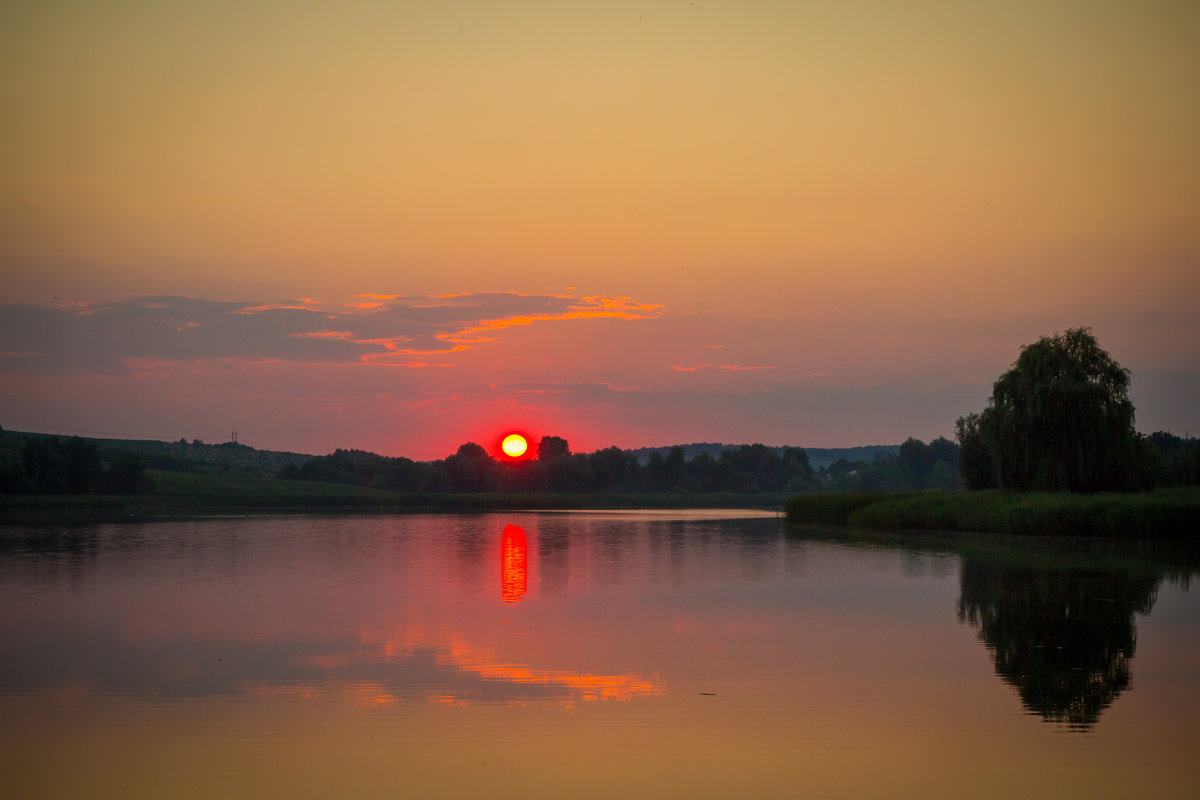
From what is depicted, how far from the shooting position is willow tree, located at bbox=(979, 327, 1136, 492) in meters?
46.2

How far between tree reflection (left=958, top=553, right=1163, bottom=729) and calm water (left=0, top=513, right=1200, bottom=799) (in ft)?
0.27

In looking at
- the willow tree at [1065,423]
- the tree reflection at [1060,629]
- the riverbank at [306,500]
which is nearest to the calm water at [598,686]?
the tree reflection at [1060,629]

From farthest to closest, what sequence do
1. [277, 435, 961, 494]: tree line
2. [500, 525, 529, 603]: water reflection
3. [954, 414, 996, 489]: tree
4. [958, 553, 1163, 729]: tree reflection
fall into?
1. [277, 435, 961, 494]: tree line
2. [954, 414, 996, 489]: tree
3. [500, 525, 529, 603]: water reflection
4. [958, 553, 1163, 729]: tree reflection

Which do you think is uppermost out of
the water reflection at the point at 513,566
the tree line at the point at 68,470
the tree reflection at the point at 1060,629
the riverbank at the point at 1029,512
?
the tree line at the point at 68,470

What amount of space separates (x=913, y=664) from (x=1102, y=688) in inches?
94.2

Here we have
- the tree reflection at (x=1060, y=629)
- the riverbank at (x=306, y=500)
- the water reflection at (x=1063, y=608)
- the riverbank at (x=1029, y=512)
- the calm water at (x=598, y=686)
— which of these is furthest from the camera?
the riverbank at (x=306, y=500)

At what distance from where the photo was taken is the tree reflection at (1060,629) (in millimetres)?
12453

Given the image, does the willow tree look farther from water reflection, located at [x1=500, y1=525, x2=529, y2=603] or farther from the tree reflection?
water reflection, located at [x1=500, y1=525, x2=529, y2=603]

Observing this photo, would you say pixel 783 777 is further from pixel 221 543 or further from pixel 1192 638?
pixel 221 543

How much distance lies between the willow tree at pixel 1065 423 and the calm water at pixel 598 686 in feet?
66.3

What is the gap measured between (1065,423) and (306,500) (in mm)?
80923

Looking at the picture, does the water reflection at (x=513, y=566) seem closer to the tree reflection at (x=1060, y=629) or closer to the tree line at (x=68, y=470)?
the tree reflection at (x=1060, y=629)

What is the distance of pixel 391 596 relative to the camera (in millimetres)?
22422

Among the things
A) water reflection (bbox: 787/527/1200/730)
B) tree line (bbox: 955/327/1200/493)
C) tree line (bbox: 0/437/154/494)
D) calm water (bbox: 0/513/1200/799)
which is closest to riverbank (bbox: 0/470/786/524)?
tree line (bbox: 0/437/154/494)
